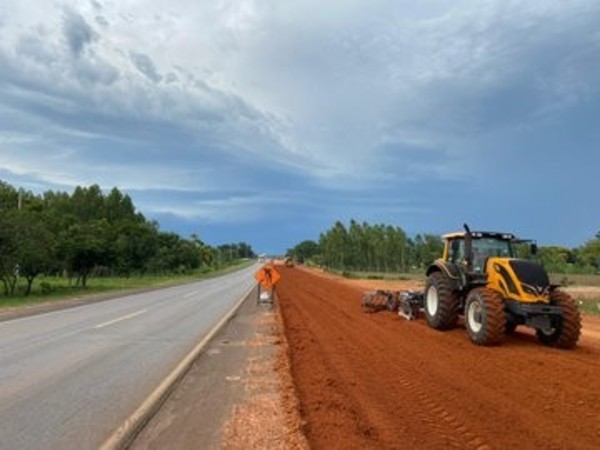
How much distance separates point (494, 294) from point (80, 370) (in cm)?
930

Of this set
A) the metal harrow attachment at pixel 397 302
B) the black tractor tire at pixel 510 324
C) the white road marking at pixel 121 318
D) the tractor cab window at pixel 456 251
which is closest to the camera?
the black tractor tire at pixel 510 324

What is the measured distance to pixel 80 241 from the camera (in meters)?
53.5

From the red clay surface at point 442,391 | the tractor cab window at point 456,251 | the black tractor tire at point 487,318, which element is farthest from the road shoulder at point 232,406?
the tractor cab window at point 456,251

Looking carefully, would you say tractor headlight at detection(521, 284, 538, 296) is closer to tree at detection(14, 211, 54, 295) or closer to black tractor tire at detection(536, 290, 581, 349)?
black tractor tire at detection(536, 290, 581, 349)

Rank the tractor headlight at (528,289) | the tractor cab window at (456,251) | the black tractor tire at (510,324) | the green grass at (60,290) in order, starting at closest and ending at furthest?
the tractor headlight at (528,289)
the black tractor tire at (510,324)
the tractor cab window at (456,251)
the green grass at (60,290)

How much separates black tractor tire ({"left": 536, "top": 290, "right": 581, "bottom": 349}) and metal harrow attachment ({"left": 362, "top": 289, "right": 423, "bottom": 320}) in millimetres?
6384

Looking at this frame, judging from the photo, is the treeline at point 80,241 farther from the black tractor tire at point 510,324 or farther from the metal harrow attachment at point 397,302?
the black tractor tire at point 510,324

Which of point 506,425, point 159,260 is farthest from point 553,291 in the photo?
point 159,260

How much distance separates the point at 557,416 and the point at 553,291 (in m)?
8.52

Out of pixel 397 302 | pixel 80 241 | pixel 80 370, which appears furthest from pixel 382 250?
pixel 80 370

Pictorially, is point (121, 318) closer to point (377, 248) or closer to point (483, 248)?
point (483, 248)

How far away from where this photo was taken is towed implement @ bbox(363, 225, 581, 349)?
647 inches

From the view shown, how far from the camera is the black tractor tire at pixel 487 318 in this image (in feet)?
53.1

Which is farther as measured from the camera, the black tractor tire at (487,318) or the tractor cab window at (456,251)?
the tractor cab window at (456,251)
